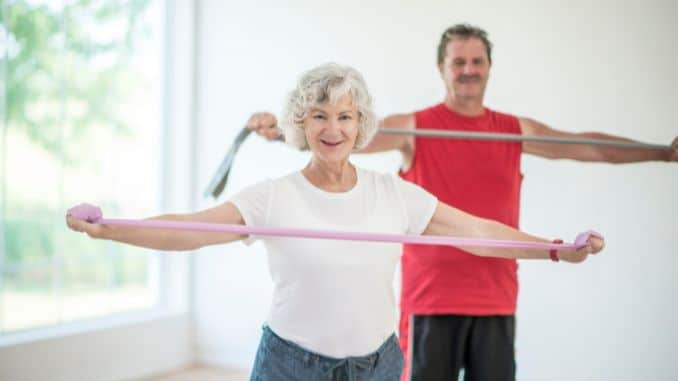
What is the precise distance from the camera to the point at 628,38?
3.66 meters

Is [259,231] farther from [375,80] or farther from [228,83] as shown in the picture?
[228,83]

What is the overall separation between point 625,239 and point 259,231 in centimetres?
231

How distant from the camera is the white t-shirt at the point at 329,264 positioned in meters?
2.07

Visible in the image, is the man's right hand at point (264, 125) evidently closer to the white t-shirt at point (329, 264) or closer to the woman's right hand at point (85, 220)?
the white t-shirt at point (329, 264)

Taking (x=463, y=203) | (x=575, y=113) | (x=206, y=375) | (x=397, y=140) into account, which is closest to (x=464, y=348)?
(x=463, y=203)

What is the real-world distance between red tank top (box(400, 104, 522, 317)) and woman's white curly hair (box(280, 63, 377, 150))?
2.75 feet

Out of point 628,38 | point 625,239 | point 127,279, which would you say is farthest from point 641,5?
point 127,279

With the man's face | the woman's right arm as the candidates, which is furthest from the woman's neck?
the man's face

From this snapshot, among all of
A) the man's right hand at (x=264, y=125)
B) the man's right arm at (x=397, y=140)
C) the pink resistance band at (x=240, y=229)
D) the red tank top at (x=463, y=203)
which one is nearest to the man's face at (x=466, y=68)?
the red tank top at (x=463, y=203)

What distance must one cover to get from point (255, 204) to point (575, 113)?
7.51ft

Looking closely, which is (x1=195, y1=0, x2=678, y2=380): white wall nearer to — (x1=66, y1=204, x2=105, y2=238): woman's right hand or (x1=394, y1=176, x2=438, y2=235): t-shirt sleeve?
(x1=394, y1=176, x2=438, y2=235): t-shirt sleeve

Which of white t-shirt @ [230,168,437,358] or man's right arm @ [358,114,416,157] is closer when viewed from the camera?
white t-shirt @ [230,168,437,358]

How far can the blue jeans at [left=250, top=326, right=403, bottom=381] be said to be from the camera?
2047 mm

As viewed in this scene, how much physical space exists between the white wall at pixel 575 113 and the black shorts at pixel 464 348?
3.41 ft
